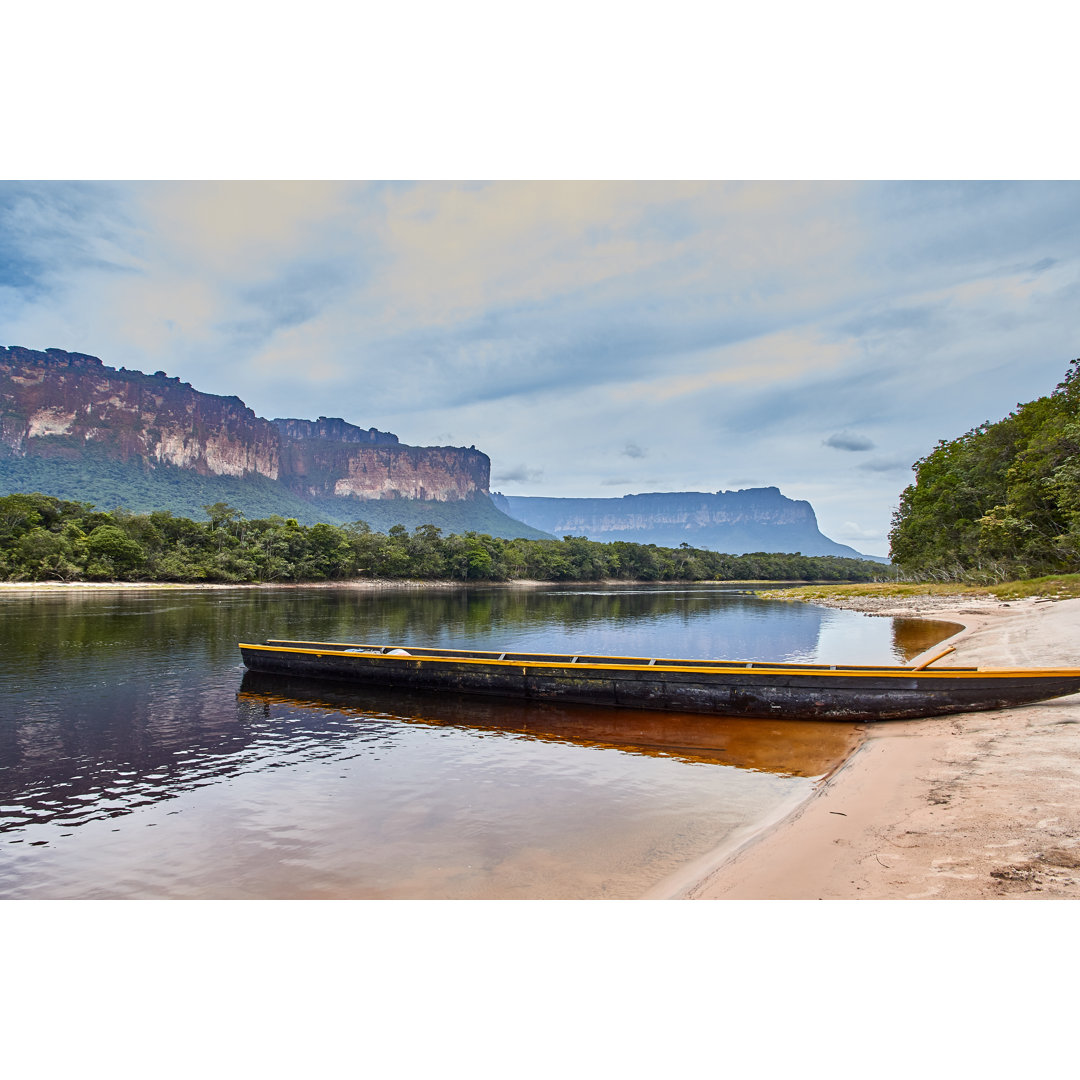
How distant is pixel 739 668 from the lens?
1745 centimetres

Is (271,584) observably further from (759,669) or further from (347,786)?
(759,669)

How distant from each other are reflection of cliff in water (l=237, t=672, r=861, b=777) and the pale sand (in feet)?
4.31

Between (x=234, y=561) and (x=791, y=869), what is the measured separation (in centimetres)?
10563

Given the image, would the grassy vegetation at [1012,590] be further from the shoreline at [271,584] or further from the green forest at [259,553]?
the green forest at [259,553]

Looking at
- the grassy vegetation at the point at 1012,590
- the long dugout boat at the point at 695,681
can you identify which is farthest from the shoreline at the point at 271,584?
the grassy vegetation at the point at 1012,590

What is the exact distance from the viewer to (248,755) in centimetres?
1430

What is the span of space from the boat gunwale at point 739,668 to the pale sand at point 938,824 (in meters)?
0.92

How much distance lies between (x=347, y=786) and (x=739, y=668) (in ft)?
37.4

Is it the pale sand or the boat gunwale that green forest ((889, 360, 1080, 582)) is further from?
the pale sand

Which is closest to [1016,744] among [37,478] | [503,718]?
[503,718]

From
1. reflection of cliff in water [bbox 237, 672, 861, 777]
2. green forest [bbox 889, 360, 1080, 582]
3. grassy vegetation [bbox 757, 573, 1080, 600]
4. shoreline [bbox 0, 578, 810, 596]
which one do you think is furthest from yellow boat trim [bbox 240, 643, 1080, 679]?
shoreline [bbox 0, 578, 810, 596]

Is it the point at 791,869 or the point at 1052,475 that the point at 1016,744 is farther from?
the point at 1052,475

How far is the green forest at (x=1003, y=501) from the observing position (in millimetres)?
43438

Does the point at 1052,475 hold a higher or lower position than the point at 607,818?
higher
